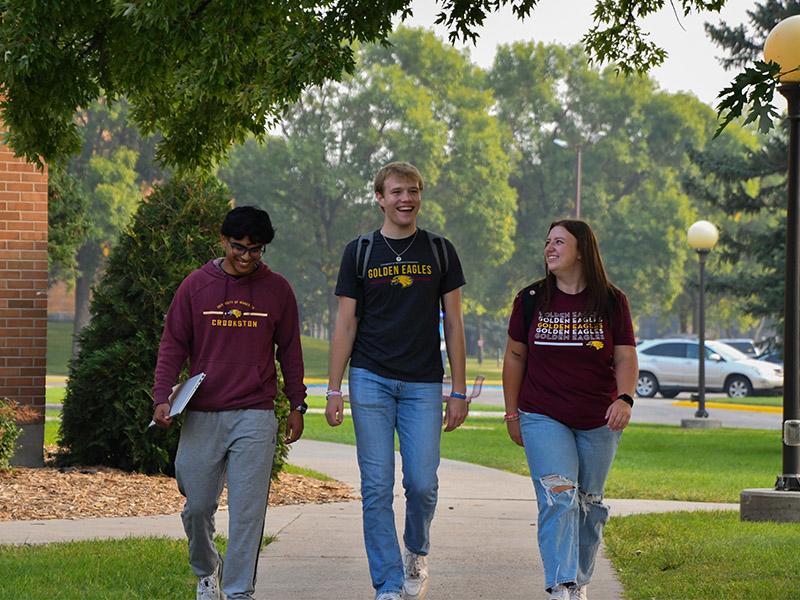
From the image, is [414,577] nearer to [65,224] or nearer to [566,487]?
[566,487]

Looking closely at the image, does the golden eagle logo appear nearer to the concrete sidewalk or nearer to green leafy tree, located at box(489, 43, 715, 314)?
the concrete sidewalk

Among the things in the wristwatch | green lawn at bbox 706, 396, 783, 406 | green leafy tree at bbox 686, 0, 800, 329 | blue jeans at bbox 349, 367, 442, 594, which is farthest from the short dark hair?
green lawn at bbox 706, 396, 783, 406

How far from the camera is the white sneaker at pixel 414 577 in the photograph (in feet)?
21.1

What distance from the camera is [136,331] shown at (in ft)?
37.1

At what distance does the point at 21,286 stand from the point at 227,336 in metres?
6.86

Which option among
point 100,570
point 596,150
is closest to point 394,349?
point 100,570

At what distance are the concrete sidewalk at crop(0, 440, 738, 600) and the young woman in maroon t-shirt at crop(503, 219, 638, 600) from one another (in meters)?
0.84

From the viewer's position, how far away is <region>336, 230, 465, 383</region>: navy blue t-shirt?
631 cm

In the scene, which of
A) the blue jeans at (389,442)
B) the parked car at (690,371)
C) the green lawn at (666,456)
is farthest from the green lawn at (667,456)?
the parked car at (690,371)

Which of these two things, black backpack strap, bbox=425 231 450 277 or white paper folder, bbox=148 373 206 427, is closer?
white paper folder, bbox=148 373 206 427

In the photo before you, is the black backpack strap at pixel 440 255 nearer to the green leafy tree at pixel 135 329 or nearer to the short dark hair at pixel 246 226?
the short dark hair at pixel 246 226

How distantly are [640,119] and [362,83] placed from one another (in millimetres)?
17024

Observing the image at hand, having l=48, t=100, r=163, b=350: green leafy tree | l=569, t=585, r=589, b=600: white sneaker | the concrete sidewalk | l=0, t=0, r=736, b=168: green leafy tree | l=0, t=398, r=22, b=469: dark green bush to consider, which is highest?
l=48, t=100, r=163, b=350: green leafy tree

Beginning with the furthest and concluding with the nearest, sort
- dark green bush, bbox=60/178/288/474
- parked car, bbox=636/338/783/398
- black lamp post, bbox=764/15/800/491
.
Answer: parked car, bbox=636/338/783/398, dark green bush, bbox=60/178/288/474, black lamp post, bbox=764/15/800/491
